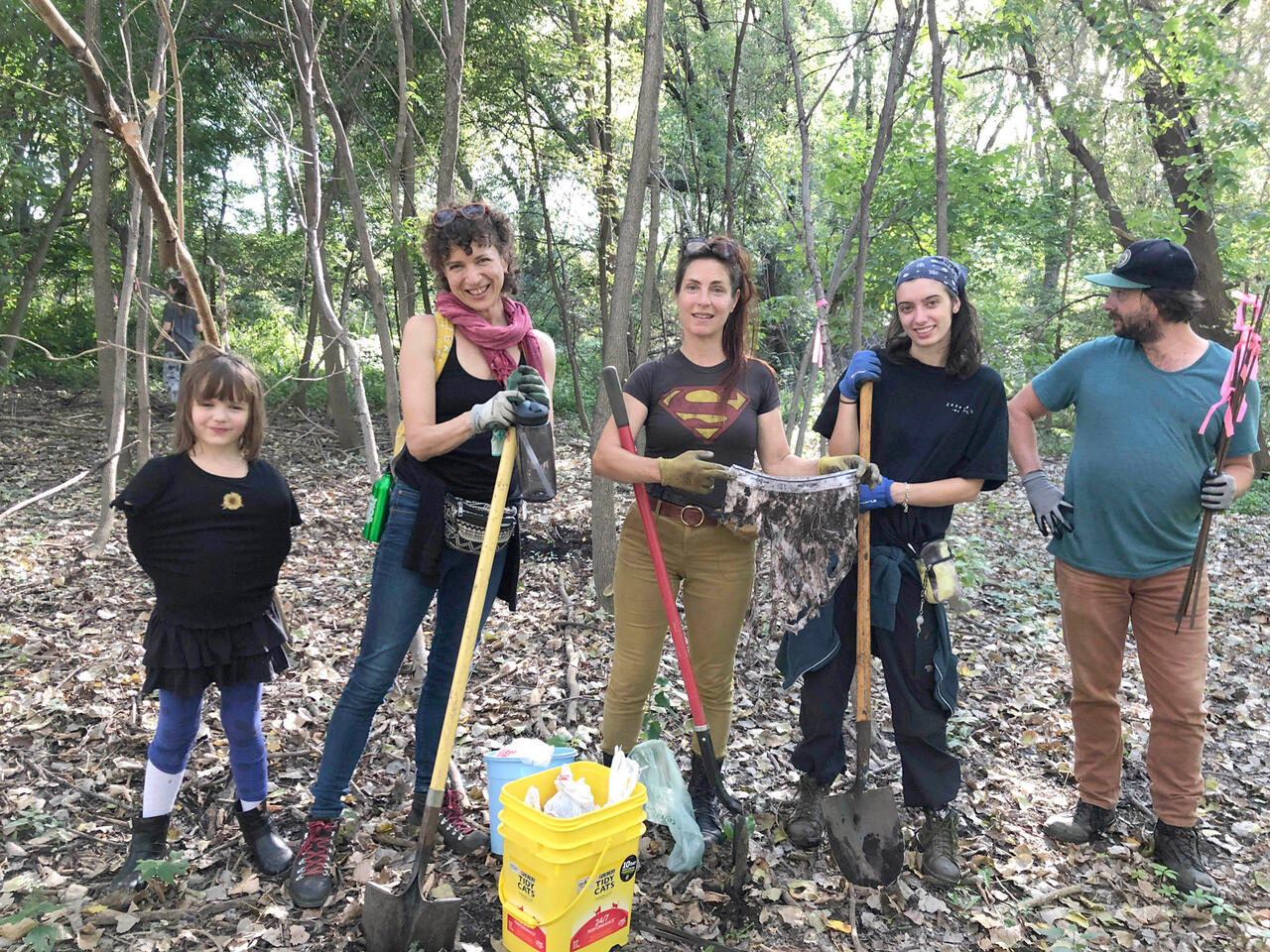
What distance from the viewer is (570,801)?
243 centimetres

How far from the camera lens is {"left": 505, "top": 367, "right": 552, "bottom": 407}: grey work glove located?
254cm

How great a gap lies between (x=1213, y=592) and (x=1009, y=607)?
200 cm

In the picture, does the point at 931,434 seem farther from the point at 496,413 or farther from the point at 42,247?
the point at 42,247

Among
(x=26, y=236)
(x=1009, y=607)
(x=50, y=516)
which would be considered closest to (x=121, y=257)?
(x=26, y=236)

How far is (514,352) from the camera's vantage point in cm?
280

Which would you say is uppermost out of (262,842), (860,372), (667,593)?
(860,372)

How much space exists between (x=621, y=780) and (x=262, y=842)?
1.45 meters

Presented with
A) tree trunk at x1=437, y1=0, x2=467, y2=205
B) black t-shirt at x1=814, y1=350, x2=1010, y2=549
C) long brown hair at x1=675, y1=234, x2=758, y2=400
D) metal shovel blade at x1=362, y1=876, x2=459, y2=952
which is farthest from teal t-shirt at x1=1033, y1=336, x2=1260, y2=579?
tree trunk at x1=437, y1=0, x2=467, y2=205

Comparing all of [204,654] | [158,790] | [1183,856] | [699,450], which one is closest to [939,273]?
[699,450]

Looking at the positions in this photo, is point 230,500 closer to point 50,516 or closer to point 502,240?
point 502,240

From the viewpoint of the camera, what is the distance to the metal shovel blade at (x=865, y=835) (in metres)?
2.87

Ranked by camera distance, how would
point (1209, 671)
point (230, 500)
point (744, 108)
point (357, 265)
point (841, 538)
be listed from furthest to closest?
point (357, 265) → point (744, 108) → point (1209, 671) → point (841, 538) → point (230, 500)

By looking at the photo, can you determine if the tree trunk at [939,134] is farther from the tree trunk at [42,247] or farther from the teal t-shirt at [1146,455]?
the tree trunk at [42,247]

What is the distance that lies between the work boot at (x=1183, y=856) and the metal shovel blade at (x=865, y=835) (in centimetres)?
116
